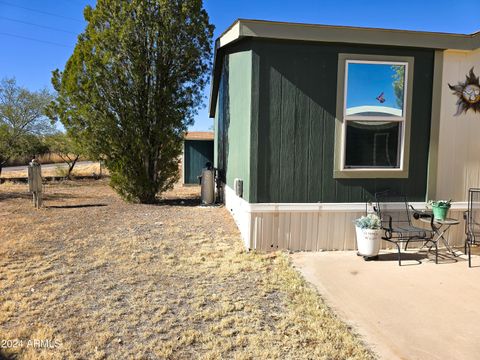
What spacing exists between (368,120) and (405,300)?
258cm

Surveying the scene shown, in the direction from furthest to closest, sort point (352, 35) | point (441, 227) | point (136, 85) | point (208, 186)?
point (208, 186) < point (136, 85) < point (441, 227) < point (352, 35)

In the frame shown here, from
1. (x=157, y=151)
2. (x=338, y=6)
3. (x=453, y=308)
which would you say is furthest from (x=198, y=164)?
(x=453, y=308)

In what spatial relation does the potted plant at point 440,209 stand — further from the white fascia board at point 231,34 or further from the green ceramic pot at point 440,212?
the white fascia board at point 231,34

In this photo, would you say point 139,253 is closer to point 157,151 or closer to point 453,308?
point 453,308

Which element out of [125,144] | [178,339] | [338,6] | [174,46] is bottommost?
[178,339]

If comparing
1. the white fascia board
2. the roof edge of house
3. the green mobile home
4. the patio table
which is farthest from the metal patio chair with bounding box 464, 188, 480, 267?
the white fascia board

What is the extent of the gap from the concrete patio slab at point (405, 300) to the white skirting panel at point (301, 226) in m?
0.21

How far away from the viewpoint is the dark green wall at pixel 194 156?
1585 cm

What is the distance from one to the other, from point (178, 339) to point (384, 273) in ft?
8.79

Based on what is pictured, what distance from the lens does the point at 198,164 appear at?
16.0 m

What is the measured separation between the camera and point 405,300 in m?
3.51

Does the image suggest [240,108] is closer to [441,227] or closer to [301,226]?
[301,226]

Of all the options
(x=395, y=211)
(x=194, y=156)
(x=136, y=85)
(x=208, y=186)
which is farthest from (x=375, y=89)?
(x=194, y=156)

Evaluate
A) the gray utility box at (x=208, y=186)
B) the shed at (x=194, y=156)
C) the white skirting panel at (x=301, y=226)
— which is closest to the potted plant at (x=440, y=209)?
the white skirting panel at (x=301, y=226)
